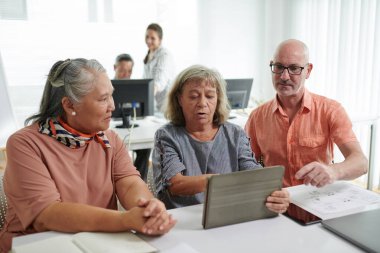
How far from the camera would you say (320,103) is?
1919mm

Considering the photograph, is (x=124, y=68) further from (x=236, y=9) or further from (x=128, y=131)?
(x=236, y=9)

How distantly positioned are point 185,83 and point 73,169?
0.63 m

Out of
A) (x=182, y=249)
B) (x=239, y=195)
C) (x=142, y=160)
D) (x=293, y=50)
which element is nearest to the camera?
(x=182, y=249)

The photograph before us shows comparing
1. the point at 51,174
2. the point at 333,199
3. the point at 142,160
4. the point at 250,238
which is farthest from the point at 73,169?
the point at 142,160

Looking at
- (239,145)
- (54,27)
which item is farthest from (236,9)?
(239,145)

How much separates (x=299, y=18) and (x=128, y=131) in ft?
8.99

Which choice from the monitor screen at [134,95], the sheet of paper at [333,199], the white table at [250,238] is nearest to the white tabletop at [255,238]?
the white table at [250,238]

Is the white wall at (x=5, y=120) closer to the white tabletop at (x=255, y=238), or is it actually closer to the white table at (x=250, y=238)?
the white table at (x=250, y=238)

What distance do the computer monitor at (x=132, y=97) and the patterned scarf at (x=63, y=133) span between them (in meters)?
1.71

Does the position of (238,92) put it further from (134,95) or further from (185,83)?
(185,83)

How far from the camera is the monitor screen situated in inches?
121

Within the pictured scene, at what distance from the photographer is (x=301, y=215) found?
1250 mm

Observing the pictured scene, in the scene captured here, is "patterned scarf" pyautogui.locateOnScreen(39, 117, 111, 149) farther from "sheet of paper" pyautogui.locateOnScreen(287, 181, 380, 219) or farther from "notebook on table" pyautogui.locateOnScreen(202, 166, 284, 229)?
"sheet of paper" pyautogui.locateOnScreen(287, 181, 380, 219)

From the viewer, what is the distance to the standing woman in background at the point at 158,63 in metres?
4.34
